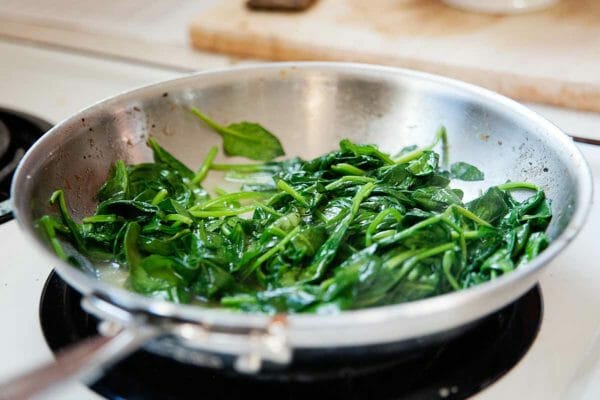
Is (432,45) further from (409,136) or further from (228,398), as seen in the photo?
(228,398)

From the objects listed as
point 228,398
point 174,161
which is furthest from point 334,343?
point 174,161

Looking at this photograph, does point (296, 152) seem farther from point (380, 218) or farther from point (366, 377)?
point (366, 377)

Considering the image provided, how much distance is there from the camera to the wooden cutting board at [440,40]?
1.25m

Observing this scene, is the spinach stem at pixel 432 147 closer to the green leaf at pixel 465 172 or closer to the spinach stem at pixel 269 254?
the green leaf at pixel 465 172

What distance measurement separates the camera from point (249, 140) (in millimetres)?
1161

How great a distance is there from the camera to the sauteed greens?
0.79 meters

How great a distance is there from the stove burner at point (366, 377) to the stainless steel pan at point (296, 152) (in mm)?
76

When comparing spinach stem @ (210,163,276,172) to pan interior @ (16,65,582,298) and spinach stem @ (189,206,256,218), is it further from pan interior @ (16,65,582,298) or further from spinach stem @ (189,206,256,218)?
spinach stem @ (189,206,256,218)

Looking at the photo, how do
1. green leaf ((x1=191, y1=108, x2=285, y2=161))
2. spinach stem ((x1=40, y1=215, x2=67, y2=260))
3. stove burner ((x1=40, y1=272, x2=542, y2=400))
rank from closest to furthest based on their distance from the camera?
stove burner ((x1=40, y1=272, x2=542, y2=400)) < spinach stem ((x1=40, y1=215, x2=67, y2=260)) < green leaf ((x1=191, y1=108, x2=285, y2=161))

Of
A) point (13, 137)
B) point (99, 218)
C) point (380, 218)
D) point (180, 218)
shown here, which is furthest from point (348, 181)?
point (13, 137)

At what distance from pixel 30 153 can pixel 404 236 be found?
1.53ft

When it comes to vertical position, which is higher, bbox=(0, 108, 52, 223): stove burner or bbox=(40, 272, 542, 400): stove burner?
bbox=(0, 108, 52, 223): stove burner

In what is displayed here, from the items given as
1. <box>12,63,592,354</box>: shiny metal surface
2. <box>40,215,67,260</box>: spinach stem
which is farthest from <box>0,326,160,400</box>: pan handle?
<box>40,215,67,260</box>: spinach stem

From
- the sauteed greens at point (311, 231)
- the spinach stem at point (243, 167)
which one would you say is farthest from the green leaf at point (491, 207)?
the spinach stem at point (243, 167)
